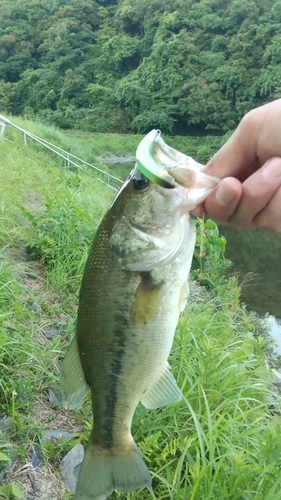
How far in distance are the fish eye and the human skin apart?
8.4 inches

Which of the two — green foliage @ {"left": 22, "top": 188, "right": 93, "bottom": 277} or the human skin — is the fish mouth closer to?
the human skin

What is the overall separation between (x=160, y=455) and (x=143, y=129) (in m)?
47.8

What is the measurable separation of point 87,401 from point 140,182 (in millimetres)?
2035

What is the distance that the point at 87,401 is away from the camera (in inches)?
121

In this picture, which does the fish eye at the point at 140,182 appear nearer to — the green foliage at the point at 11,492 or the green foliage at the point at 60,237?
the green foliage at the point at 11,492

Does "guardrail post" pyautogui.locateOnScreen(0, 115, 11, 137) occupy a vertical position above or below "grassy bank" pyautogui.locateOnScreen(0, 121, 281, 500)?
below

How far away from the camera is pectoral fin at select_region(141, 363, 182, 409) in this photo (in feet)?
5.38

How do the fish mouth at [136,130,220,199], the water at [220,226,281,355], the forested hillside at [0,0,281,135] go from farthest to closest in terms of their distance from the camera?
the forested hillside at [0,0,281,135]
the water at [220,226,281,355]
the fish mouth at [136,130,220,199]

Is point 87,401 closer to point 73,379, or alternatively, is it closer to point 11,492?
point 11,492

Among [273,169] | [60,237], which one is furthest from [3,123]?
[273,169]

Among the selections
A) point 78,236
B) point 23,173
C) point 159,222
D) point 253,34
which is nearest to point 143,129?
point 253,34

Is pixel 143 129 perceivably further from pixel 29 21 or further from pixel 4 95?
pixel 29 21

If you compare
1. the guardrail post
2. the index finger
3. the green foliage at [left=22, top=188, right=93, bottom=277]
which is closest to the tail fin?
the index finger

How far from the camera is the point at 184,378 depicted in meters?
3.16
